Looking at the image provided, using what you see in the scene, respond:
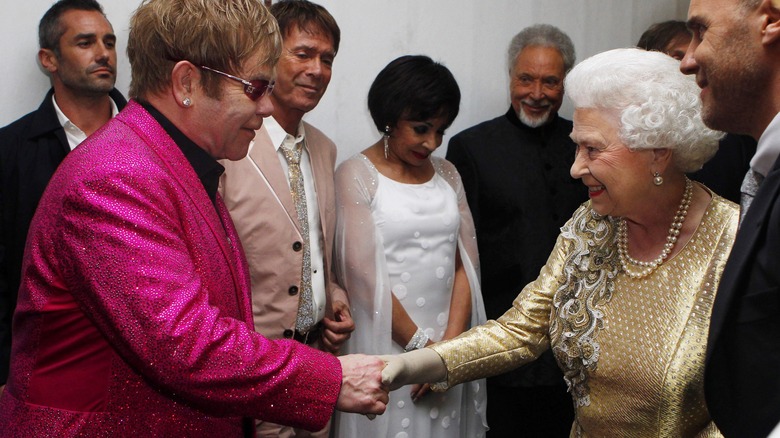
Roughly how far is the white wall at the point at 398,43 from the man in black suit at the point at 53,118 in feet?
0.41

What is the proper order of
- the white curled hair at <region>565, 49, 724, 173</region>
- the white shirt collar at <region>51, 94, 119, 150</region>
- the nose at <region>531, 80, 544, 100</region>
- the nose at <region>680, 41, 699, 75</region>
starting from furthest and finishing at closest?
the nose at <region>531, 80, 544, 100</region>
the white shirt collar at <region>51, 94, 119, 150</region>
the white curled hair at <region>565, 49, 724, 173</region>
the nose at <region>680, 41, 699, 75</region>

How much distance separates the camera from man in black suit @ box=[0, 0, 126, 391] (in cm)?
258

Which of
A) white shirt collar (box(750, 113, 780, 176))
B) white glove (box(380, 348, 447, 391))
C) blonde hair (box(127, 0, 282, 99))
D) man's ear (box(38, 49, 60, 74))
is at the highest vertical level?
blonde hair (box(127, 0, 282, 99))

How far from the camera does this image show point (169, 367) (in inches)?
59.6

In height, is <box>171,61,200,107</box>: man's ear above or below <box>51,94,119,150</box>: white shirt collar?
above

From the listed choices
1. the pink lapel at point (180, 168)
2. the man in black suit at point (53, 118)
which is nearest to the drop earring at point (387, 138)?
the man in black suit at point (53, 118)

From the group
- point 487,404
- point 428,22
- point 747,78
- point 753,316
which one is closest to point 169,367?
point 753,316

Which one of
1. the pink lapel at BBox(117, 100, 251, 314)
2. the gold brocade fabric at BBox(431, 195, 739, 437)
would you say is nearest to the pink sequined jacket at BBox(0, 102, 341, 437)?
the pink lapel at BBox(117, 100, 251, 314)

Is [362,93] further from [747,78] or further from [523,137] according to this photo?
[747,78]

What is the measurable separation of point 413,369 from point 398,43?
6.37ft

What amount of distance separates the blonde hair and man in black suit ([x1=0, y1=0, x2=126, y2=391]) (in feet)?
3.49

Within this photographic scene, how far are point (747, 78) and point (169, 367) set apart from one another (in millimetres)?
1163

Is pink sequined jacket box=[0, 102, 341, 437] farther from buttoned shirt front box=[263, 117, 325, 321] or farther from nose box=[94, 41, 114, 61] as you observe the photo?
nose box=[94, 41, 114, 61]

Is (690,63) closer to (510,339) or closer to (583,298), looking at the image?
(583,298)
